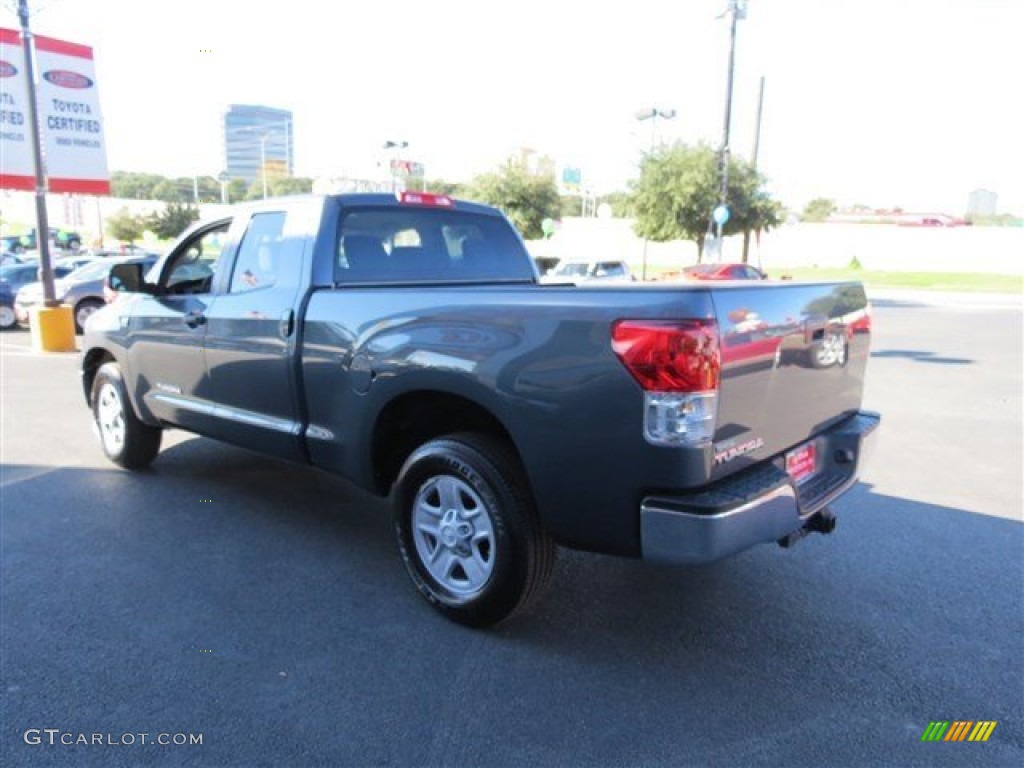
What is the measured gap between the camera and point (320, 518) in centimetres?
485

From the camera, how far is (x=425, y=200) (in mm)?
4699

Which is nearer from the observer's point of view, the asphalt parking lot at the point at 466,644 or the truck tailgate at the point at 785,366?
the asphalt parking lot at the point at 466,644

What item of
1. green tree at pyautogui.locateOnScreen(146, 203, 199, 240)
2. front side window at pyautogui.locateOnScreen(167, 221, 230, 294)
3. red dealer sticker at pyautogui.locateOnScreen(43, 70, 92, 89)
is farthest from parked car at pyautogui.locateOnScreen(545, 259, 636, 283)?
green tree at pyautogui.locateOnScreen(146, 203, 199, 240)

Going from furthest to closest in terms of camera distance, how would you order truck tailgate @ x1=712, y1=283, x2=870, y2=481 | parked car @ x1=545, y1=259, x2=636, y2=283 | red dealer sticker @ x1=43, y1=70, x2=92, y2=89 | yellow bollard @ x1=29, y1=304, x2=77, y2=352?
1. parked car @ x1=545, y1=259, x2=636, y2=283
2. yellow bollard @ x1=29, y1=304, x2=77, y2=352
3. red dealer sticker @ x1=43, y1=70, x2=92, y2=89
4. truck tailgate @ x1=712, y1=283, x2=870, y2=481

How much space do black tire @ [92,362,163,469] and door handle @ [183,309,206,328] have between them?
117 centimetres

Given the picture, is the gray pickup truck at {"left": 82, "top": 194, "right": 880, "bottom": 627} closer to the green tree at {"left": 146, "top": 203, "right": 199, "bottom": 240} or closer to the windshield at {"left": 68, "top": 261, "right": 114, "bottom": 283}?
the windshield at {"left": 68, "top": 261, "right": 114, "bottom": 283}

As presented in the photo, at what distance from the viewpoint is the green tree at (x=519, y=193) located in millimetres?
38938

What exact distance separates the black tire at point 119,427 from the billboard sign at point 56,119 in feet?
26.5

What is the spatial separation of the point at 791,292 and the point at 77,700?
321 cm

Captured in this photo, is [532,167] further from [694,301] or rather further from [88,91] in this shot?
[694,301]

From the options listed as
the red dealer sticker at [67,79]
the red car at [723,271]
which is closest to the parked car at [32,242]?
the red dealer sticker at [67,79]

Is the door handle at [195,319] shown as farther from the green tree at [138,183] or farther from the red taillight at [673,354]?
the green tree at [138,183]

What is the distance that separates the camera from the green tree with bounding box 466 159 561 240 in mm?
38938

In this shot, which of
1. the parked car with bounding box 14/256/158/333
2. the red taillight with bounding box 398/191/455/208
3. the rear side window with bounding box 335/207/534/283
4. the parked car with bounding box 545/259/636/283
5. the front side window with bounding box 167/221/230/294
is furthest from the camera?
the parked car with bounding box 545/259/636/283
